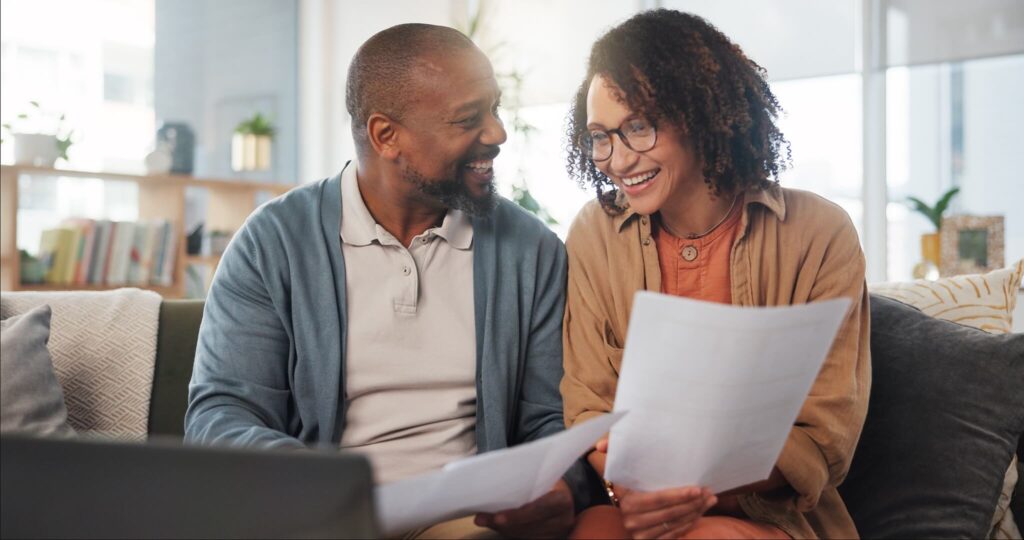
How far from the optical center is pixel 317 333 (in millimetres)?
1508

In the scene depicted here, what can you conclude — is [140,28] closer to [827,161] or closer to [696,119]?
[827,161]

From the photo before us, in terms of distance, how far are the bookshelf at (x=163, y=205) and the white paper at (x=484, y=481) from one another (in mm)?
3640

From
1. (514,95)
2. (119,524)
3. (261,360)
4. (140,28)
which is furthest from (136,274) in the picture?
(119,524)

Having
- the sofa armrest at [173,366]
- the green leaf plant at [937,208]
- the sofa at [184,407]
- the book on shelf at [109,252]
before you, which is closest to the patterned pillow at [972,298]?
the sofa at [184,407]

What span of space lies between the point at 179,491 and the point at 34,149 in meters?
3.86

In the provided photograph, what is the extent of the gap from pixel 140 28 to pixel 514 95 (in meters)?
2.18

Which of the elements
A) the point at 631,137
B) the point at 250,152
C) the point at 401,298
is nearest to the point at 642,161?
the point at 631,137

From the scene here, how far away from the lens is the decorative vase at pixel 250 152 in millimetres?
5402

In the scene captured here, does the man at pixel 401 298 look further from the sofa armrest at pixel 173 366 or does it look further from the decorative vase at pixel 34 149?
the decorative vase at pixel 34 149

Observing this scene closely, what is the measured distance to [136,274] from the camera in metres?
4.40

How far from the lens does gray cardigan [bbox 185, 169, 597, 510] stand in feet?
4.86

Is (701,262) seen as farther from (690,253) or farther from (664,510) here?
(664,510)

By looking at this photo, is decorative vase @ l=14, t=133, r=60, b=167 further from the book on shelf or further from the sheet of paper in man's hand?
the sheet of paper in man's hand

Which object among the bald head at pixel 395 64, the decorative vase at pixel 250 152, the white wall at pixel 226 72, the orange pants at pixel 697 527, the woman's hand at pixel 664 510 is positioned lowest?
the orange pants at pixel 697 527
